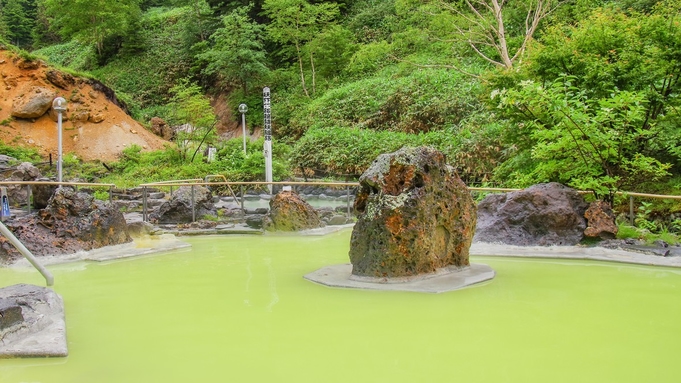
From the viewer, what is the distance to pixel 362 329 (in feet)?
13.3

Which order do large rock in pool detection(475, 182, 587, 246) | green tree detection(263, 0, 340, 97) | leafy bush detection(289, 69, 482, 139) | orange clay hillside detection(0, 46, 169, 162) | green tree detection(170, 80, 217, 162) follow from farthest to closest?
1. green tree detection(263, 0, 340, 97)
2. orange clay hillside detection(0, 46, 169, 162)
3. green tree detection(170, 80, 217, 162)
4. leafy bush detection(289, 69, 482, 139)
5. large rock in pool detection(475, 182, 587, 246)

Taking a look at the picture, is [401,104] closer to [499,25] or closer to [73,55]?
[499,25]

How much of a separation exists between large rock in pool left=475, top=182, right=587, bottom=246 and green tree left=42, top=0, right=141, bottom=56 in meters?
31.4

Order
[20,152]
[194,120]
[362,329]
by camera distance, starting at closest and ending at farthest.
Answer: [362,329] < [20,152] < [194,120]

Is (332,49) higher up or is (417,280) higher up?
(332,49)

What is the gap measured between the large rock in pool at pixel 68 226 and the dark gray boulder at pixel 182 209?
3074 millimetres

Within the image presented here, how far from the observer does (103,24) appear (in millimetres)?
34531

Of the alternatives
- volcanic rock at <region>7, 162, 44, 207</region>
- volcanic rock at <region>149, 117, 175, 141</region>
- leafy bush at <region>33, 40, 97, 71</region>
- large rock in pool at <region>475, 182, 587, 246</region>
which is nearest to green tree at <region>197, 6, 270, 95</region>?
volcanic rock at <region>149, 117, 175, 141</region>

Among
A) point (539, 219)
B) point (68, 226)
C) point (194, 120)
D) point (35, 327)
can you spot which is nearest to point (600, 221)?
point (539, 219)

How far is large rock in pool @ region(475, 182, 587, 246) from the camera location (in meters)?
7.49

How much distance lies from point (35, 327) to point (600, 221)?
21.3ft

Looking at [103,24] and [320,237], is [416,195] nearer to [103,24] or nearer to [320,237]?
[320,237]

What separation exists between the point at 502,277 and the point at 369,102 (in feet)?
56.1

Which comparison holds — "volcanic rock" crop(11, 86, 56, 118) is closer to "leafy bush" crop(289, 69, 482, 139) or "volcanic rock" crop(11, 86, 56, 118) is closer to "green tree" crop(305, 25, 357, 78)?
"leafy bush" crop(289, 69, 482, 139)
